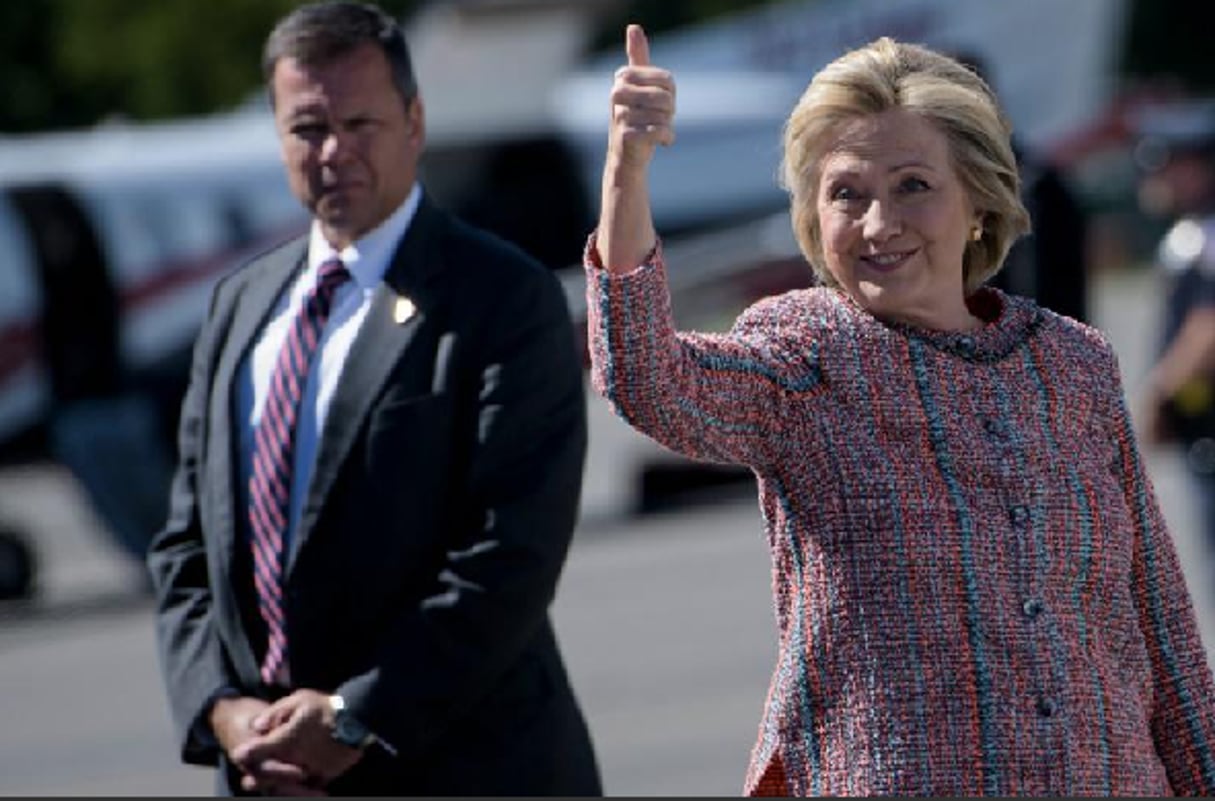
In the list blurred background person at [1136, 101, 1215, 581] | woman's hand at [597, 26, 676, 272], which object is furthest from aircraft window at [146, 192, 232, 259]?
woman's hand at [597, 26, 676, 272]

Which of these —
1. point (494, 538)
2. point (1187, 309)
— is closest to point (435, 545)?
point (494, 538)

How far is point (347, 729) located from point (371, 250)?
2.53 feet

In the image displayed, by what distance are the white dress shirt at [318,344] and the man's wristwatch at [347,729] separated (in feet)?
0.91

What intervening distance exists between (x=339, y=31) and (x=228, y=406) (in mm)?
617

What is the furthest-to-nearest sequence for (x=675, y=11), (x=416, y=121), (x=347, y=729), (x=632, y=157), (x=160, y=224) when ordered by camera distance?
(x=675, y=11) < (x=160, y=224) < (x=416, y=121) < (x=347, y=729) < (x=632, y=157)

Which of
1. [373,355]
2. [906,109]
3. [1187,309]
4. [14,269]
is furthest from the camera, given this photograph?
[14,269]

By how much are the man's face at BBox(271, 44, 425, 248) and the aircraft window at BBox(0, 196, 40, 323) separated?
42.1ft

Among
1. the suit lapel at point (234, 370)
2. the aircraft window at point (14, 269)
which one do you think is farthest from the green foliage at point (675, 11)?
the suit lapel at point (234, 370)

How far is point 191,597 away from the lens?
3932mm

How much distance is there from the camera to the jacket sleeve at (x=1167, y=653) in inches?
119

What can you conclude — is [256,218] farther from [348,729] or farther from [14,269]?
[348,729]

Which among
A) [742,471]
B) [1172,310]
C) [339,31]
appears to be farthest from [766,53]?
[339,31]

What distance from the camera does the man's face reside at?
3.91m

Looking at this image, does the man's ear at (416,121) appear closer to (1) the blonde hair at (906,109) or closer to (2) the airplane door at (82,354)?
(1) the blonde hair at (906,109)
